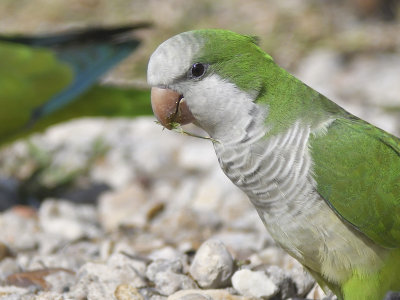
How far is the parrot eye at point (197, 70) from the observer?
109 inches

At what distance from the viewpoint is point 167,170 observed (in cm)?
580

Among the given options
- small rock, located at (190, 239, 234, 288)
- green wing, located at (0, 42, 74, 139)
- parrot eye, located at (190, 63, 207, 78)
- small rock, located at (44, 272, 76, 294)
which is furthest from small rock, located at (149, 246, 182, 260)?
green wing, located at (0, 42, 74, 139)

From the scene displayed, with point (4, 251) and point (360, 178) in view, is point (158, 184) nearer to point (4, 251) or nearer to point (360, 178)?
point (4, 251)

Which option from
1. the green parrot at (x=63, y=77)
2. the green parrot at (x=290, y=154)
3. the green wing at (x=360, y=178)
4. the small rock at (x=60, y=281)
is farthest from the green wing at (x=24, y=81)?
the green wing at (x=360, y=178)

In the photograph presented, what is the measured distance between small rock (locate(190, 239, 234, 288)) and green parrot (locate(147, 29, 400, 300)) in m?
0.36

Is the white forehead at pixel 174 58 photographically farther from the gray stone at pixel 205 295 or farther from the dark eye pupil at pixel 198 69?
the gray stone at pixel 205 295

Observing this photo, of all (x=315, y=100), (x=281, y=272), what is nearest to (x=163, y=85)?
(x=315, y=100)

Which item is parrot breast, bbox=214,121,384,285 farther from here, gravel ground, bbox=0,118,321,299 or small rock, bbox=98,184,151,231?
small rock, bbox=98,184,151,231

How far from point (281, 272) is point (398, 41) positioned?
5.12 metres

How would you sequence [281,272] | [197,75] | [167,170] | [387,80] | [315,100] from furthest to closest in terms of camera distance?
[387,80] → [167,170] → [281,272] → [315,100] → [197,75]

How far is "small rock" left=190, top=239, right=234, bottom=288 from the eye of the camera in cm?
314

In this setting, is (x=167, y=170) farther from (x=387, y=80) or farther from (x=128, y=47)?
(x=387, y=80)

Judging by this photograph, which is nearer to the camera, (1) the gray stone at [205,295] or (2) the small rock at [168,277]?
(1) the gray stone at [205,295]

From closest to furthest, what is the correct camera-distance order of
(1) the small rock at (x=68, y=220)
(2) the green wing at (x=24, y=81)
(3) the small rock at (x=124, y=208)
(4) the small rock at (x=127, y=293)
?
(4) the small rock at (x=127, y=293) → (1) the small rock at (x=68, y=220) → (3) the small rock at (x=124, y=208) → (2) the green wing at (x=24, y=81)
